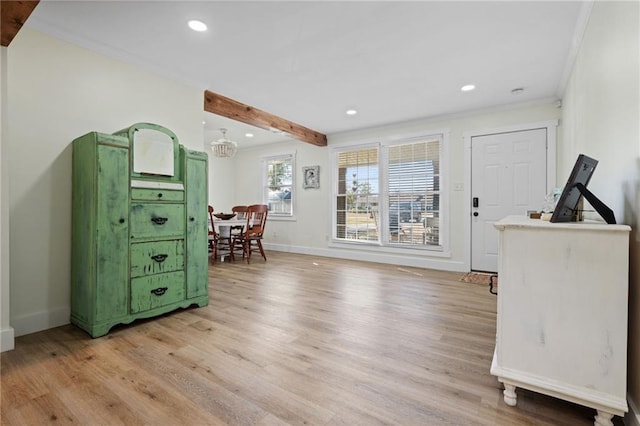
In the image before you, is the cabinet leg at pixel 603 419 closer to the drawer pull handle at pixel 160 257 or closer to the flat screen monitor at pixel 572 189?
the flat screen monitor at pixel 572 189

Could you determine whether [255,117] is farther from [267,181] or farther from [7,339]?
[7,339]

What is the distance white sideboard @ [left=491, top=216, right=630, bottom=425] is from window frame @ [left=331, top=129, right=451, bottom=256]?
3.39 m

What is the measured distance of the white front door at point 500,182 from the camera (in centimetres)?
406

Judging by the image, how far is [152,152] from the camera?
2580 millimetres

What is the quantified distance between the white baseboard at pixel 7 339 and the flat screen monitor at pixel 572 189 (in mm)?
3347

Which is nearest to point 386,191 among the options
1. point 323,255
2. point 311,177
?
point 311,177

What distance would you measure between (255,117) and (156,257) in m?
2.60

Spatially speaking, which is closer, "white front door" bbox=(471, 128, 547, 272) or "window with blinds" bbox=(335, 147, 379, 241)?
"white front door" bbox=(471, 128, 547, 272)

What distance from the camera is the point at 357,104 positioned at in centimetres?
420

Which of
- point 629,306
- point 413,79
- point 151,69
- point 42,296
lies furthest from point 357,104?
point 42,296

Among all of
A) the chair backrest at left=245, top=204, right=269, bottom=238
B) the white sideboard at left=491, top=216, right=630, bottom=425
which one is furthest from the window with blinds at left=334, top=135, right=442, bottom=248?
the white sideboard at left=491, top=216, right=630, bottom=425

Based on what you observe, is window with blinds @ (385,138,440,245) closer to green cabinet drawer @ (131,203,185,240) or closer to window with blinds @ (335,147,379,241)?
window with blinds @ (335,147,379,241)

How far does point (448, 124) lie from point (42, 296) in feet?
17.0

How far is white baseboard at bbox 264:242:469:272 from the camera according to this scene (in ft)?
15.3
